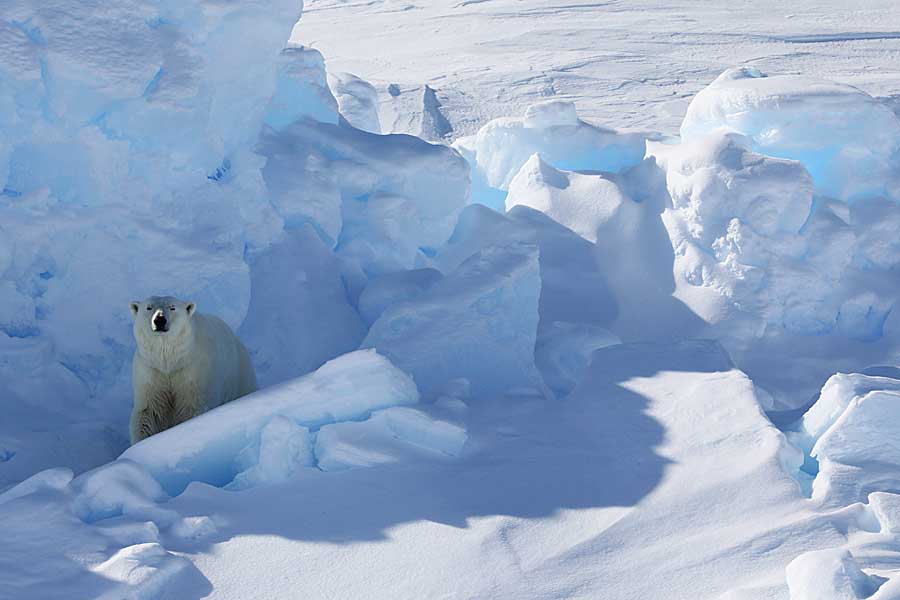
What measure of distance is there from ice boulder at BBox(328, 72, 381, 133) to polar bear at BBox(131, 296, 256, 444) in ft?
15.1

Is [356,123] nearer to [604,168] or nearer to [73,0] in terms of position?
[604,168]

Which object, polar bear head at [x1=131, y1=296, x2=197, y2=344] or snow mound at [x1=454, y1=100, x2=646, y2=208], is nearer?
polar bear head at [x1=131, y1=296, x2=197, y2=344]

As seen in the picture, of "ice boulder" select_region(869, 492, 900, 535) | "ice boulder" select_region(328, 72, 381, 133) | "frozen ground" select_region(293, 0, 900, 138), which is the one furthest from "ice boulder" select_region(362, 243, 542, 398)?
"frozen ground" select_region(293, 0, 900, 138)

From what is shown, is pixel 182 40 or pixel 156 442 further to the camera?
pixel 182 40

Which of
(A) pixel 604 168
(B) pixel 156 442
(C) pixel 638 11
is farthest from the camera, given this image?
(C) pixel 638 11

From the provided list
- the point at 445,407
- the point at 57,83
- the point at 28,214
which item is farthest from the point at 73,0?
the point at 445,407

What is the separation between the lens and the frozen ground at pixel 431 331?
10.8 feet

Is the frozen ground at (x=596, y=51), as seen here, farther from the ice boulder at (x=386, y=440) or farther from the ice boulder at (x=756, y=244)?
the ice boulder at (x=386, y=440)

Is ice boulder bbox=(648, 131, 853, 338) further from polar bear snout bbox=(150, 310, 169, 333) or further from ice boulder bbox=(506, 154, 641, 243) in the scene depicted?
polar bear snout bbox=(150, 310, 169, 333)

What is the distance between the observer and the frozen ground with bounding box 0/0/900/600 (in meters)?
3.30

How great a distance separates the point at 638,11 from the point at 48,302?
1376 cm

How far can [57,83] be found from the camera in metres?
5.31

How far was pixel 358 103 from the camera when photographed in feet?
Result: 30.4

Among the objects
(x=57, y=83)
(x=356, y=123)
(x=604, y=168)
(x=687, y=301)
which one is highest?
(x=57, y=83)
